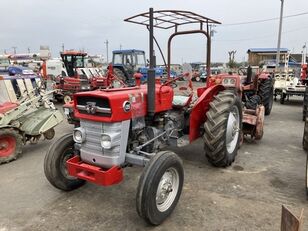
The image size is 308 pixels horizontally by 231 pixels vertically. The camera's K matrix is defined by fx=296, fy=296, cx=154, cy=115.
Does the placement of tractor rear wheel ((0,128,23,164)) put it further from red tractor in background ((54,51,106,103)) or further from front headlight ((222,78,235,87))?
red tractor in background ((54,51,106,103))

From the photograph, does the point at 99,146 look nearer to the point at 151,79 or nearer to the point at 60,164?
the point at 60,164

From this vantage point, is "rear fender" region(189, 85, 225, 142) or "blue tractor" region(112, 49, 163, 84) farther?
"blue tractor" region(112, 49, 163, 84)

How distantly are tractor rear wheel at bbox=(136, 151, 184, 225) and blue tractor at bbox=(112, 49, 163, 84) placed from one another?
1220 centimetres

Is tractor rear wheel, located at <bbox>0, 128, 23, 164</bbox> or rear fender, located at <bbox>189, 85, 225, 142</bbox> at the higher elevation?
rear fender, located at <bbox>189, 85, 225, 142</bbox>

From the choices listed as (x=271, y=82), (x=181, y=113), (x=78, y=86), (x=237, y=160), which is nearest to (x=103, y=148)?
(x=181, y=113)

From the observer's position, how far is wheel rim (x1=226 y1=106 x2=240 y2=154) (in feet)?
14.6

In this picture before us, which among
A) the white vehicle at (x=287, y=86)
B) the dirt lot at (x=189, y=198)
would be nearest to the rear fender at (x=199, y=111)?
the dirt lot at (x=189, y=198)

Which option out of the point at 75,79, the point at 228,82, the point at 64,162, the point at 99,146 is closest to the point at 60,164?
the point at 64,162

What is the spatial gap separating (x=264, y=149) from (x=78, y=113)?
374 centimetres

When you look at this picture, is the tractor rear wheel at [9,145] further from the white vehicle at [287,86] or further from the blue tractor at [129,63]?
the blue tractor at [129,63]

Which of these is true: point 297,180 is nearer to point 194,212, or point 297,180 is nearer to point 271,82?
point 194,212

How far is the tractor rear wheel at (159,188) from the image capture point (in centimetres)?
282

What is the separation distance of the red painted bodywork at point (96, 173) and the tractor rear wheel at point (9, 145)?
88.5 inches

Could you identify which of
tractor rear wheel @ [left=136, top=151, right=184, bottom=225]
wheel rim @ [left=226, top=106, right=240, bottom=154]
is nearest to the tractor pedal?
wheel rim @ [left=226, top=106, right=240, bottom=154]
